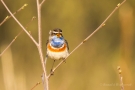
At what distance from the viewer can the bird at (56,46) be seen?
4.86 meters

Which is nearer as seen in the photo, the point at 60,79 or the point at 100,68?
the point at 60,79

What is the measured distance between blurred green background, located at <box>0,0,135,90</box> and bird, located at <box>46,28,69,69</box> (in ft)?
8.18

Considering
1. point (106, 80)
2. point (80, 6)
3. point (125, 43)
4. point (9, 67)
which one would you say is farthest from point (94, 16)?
point (125, 43)

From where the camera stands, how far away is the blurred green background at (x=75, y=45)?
887 centimetres

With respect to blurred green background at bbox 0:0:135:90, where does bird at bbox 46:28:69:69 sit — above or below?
below

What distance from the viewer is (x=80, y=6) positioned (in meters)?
→ 12.9

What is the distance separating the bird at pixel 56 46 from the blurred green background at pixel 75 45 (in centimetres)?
249

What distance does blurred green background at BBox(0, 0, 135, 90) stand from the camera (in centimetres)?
887

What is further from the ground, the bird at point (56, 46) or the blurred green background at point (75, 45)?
the blurred green background at point (75, 45)

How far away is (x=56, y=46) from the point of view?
4.92 m

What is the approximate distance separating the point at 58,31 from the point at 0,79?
166 inches

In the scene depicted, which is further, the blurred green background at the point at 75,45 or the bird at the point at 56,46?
the blurred green background at the point at 75,45

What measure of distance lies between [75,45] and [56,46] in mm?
6090

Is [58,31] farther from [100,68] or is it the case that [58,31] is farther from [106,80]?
[100,68]
